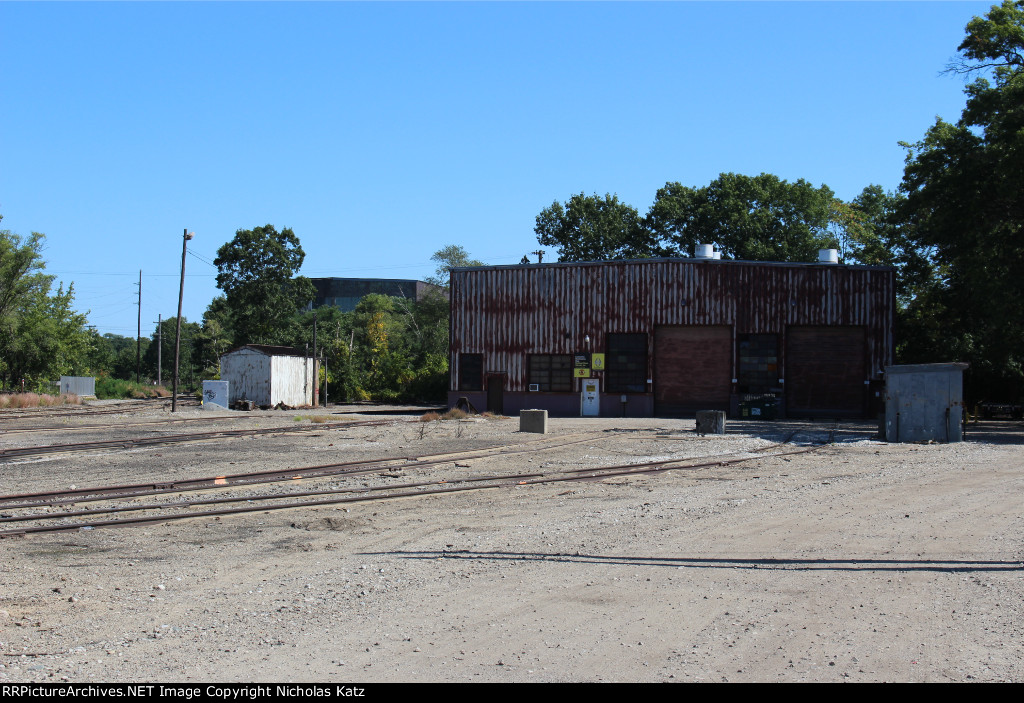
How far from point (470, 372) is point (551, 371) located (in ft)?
15.2

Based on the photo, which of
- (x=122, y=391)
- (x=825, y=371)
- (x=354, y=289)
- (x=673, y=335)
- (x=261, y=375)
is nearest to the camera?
(x=825, y=371)

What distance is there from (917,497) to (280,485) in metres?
10.9

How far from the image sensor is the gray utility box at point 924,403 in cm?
2584

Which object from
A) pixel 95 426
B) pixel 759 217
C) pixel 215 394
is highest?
pixel 759 217

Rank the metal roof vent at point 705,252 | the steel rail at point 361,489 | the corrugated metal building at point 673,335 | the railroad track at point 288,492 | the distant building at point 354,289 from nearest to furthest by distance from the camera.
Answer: the railroad track at point 288,492
the steel rail at point 361,489
the corrugated metal building at point 673,335
the metal roof vent at point 705,252
the distant building at point 354,289

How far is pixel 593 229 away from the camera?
74562mm

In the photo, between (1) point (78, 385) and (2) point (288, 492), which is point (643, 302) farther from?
(1) point (78, 385)

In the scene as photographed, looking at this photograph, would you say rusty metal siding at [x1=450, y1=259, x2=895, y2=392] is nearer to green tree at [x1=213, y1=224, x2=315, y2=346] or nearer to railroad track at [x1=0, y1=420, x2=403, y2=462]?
railroad track at [x1=0, y1=420, x2=403, y2=462]

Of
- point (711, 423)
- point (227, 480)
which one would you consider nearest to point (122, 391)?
point (711, 423)

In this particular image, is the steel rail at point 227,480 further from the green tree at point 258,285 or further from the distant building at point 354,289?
the distant building at point 354,289

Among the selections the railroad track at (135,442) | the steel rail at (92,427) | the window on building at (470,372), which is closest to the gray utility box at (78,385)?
the steel rail at (92,427)

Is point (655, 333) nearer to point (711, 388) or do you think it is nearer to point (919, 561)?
point (711, 388)

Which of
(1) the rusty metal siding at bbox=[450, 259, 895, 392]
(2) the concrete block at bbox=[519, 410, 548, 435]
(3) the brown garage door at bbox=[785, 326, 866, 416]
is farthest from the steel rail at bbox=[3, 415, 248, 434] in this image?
(3) the brown garage door at bbox=[785, 326, 866, 416]

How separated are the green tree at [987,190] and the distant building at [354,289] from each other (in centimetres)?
9560
